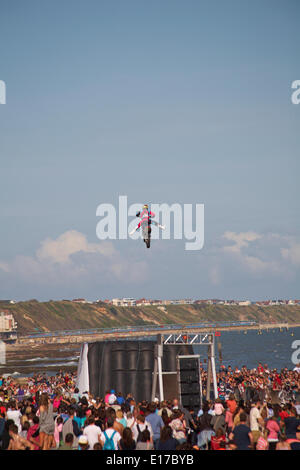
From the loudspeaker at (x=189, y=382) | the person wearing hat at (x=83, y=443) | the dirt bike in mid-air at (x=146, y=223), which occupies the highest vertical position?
the dirt bike in mid-air at (x=146, y=223)

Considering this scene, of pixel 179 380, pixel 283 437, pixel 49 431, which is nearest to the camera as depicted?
pixel 283 437

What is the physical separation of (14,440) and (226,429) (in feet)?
16.4

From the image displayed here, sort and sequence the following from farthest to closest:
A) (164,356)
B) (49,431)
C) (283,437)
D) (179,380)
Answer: (164,356) < (179,380) < (49,431) < (283,437)

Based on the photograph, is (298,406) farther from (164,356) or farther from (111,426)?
(164,356)

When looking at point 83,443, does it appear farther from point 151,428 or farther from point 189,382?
point 189,382

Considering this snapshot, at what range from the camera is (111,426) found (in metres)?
12.2

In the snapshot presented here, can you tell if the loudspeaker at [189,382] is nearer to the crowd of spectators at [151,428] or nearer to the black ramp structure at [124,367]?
the black ramp structure at [124,367]

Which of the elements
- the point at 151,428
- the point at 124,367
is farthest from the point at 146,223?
the point at 151,428

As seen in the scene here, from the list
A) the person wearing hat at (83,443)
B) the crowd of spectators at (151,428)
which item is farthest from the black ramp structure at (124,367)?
the person wearing hat at (83,443)

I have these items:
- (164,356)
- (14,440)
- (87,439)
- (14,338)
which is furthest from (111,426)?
(14,338)

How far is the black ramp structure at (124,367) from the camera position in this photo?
75.4ft

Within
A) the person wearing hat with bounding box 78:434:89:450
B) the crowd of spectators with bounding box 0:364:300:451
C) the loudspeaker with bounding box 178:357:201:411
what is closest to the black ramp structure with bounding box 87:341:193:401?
the loudspeaker with bounding box 178:357:201:411
